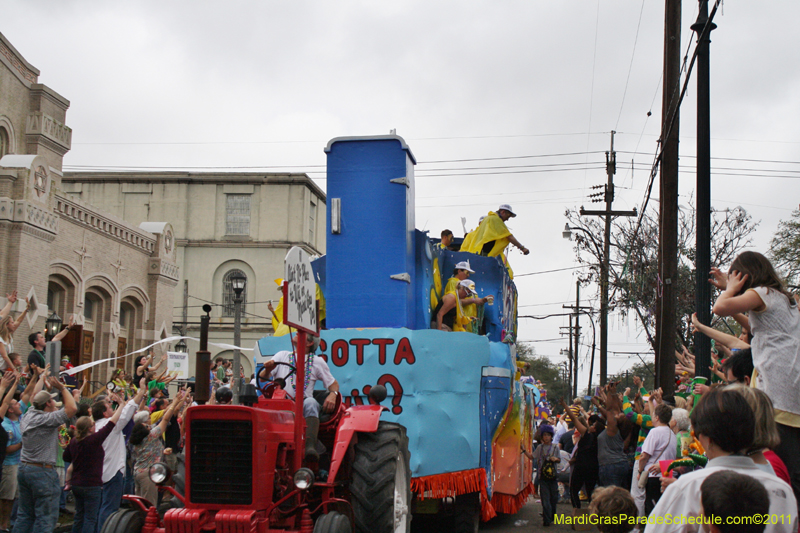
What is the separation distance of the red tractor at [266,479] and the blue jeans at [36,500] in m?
2.86

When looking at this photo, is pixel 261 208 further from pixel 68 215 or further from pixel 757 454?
pixel 757 454

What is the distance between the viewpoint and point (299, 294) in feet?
19.2

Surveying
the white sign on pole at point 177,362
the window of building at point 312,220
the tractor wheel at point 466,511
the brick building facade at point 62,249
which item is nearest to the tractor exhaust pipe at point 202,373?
the tractor wheel at point 466,511

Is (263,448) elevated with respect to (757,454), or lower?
lower

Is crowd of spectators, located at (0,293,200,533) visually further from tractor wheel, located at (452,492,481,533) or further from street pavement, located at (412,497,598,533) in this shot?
street pavement, located at (412,497,598,533)

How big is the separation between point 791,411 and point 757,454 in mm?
1058

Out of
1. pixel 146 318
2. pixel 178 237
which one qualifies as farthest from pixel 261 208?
pixel 146 318

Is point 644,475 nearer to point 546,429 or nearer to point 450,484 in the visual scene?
point 450,484

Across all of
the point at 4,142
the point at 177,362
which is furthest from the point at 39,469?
the point at 4,142

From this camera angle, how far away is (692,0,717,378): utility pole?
8844 mm

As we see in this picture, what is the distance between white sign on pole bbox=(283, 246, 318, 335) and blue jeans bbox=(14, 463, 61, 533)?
4.11 m

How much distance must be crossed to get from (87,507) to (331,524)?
4.18 meters

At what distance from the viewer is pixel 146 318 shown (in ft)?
95.4

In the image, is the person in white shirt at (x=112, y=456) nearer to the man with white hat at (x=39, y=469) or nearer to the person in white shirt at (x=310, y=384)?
the man with white hat at (x=39, y=469)
